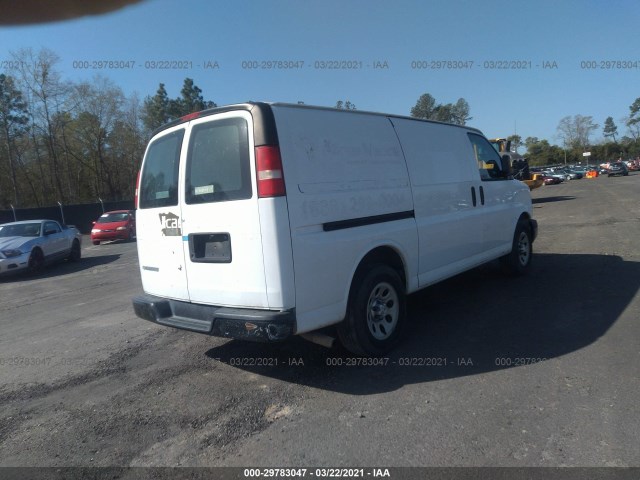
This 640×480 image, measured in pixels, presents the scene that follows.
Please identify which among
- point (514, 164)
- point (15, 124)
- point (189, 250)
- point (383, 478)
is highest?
point (15, 124)

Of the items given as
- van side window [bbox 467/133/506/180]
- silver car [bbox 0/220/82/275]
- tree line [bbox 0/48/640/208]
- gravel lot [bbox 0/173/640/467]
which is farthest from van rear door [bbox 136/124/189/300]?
tree line [bbox 0/48/640/208]

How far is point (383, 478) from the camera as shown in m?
2.60

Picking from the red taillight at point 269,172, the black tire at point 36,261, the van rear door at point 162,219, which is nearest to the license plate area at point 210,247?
the van rear door at point 162,219

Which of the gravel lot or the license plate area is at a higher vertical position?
the license plate area

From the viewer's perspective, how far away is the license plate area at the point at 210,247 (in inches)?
146

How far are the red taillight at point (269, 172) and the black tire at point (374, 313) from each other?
1.18m

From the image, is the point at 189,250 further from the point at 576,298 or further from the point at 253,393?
the point at 576,298

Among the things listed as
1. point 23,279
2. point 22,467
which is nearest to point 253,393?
point 22,467

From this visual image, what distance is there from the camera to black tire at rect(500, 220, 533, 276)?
7.04m

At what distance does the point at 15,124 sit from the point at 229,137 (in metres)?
50.1

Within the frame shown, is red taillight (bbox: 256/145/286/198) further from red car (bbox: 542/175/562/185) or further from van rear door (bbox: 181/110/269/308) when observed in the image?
red car (bbox: 542/175/562/185)

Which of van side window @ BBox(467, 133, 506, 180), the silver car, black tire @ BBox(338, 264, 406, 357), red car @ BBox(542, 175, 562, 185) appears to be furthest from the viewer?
red car @ BBox(542, 175, 562, 185)

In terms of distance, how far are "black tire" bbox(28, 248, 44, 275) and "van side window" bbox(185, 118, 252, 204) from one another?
10.4 m

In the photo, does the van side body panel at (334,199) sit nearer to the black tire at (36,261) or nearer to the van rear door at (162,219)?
the van rear door at (162,219)
